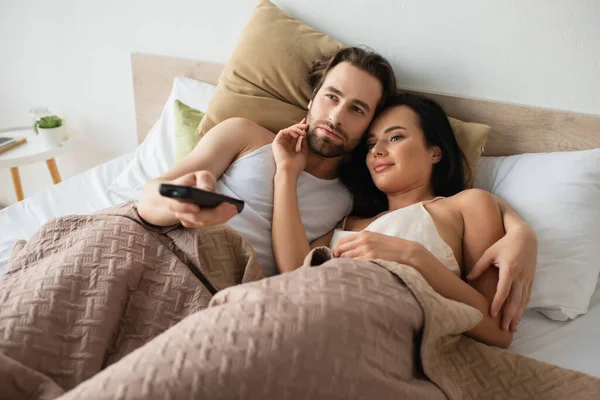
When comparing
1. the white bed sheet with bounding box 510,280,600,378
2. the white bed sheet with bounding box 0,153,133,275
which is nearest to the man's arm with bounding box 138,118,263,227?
the white bed sheet with bounding box 0,153,133,275

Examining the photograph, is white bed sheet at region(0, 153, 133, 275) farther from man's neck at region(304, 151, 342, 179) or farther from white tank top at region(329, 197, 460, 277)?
white tank top at region(329, 197, 460, 277)

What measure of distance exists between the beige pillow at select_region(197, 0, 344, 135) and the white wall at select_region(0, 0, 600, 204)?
0.11 m

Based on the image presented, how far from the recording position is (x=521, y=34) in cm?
137

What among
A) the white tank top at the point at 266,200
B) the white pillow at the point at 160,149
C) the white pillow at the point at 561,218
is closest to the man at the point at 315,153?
the white tank top at the point at 266,200

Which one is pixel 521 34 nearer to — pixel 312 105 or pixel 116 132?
pixel 312 105

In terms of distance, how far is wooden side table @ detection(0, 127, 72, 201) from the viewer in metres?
2.03

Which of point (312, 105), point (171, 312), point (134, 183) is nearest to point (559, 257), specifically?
point (312, 105)

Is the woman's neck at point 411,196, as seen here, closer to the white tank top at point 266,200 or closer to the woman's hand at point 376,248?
the white tank top at point 266,200

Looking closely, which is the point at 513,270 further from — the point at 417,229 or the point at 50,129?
the point at 50,129

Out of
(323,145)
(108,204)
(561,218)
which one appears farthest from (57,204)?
(561,218)

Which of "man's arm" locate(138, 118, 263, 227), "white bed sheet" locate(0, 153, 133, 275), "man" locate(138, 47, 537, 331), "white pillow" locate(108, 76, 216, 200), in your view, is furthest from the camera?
"white pillow" locate(108, 76, 216, 200)

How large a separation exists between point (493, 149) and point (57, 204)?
1424 mm

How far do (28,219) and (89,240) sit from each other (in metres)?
0.71

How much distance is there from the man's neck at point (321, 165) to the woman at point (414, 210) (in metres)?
0.05
